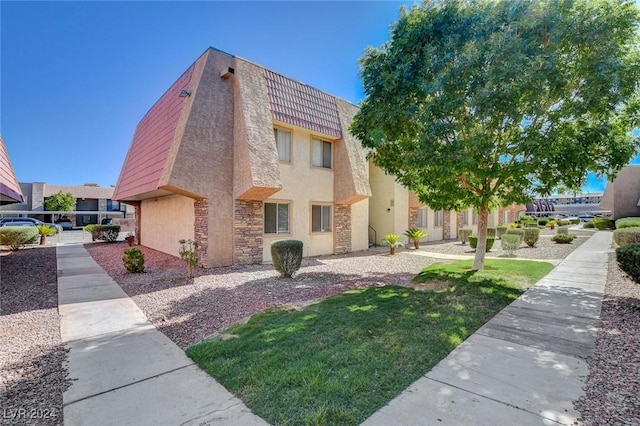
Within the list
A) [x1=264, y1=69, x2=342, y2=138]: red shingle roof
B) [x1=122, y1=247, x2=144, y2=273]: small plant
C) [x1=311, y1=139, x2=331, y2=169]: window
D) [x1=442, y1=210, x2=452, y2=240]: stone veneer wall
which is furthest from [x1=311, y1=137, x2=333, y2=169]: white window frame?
[x1=442, y1=210, x2=452, y2=240]: stone veneer wall

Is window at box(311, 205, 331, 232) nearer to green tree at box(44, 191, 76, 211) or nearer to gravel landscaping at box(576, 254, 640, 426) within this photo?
gravel landscaping at box(576, 254, 640, 426)

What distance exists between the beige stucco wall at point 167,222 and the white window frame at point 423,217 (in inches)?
562

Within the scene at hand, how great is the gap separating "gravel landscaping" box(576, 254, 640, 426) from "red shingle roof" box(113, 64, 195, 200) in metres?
12.6

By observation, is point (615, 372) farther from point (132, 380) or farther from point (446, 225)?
point (446, 225)

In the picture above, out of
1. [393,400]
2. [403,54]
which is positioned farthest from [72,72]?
[393,400]

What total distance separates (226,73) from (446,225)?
1858cm

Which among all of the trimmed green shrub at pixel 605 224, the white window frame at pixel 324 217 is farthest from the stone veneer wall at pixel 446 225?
the trimmed green shrub at pixel 605 224

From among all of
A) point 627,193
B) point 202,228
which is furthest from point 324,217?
point 627,193

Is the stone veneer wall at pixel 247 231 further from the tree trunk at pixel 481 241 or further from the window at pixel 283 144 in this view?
the tree trunk at pixel 481 241

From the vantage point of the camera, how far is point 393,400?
3.10m

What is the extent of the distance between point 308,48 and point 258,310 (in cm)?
1032

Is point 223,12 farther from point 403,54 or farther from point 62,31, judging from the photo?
point 403,54

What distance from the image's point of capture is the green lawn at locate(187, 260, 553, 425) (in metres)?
3.08

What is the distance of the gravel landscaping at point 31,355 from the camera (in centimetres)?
317
